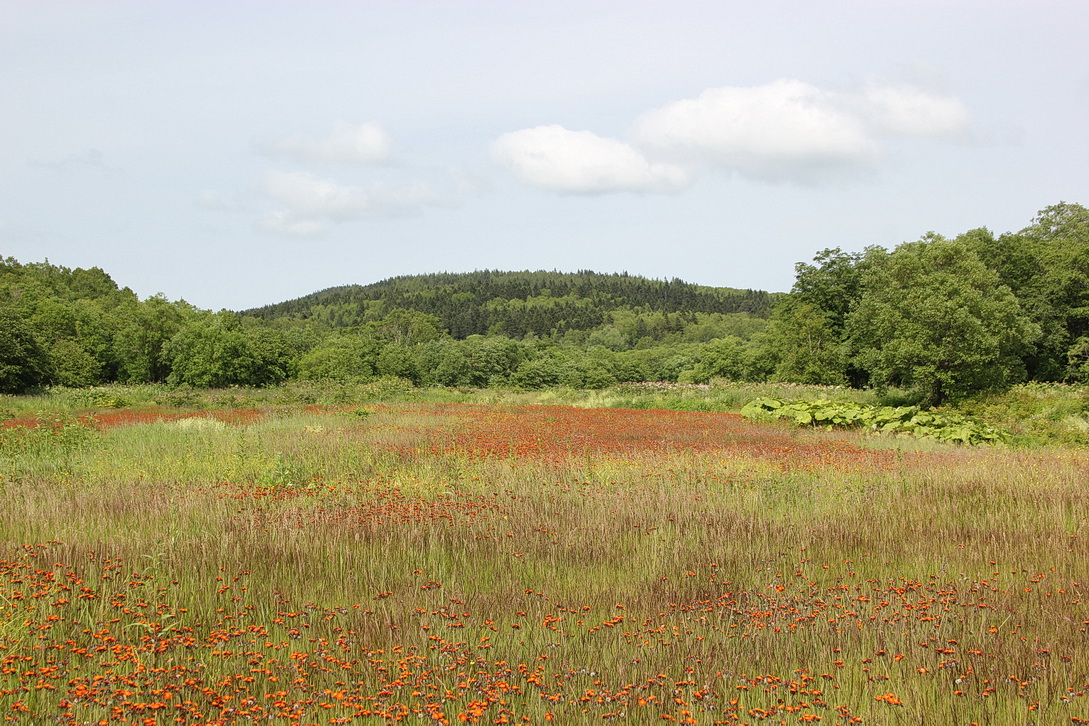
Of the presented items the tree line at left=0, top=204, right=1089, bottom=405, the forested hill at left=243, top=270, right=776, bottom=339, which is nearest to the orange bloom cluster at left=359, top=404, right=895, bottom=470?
the tree line at left=0, top=204, right=1089, bottom=405

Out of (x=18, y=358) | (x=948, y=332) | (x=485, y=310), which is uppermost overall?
(x=485, y=310)

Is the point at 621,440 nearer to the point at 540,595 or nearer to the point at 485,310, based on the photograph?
the point at 540,595

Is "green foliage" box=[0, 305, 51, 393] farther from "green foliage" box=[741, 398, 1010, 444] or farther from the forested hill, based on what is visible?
the forested hill

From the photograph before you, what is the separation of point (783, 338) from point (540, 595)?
49560 mm

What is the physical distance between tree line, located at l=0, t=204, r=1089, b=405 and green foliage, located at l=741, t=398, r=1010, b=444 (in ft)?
30.6

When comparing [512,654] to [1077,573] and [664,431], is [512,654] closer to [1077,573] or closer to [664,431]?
[1077,573]

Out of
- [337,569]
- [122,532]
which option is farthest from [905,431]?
[122,532]

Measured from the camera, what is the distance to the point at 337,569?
17.9ft

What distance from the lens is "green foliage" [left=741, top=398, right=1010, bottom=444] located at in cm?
1650

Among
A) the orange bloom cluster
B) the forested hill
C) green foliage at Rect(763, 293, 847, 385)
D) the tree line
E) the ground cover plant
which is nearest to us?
the ground cover plant

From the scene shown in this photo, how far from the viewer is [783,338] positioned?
50969 millimetres

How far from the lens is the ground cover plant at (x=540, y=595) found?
3449mm

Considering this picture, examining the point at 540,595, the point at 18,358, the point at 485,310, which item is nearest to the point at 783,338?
the point at 18,358

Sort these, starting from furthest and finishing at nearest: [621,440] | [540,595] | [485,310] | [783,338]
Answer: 1. [485,310]
2. [783,338]
3. [621,440]
4. [540,595]
